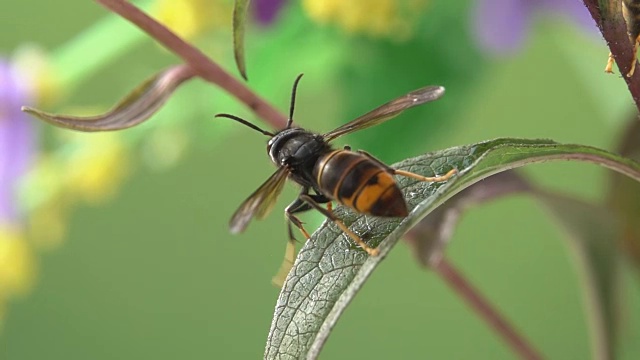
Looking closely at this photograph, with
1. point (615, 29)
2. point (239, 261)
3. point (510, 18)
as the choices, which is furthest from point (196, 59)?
point (239, 261)

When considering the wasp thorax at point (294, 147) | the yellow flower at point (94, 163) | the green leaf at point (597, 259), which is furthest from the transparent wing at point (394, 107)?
the yellow flower at point (94, 163)

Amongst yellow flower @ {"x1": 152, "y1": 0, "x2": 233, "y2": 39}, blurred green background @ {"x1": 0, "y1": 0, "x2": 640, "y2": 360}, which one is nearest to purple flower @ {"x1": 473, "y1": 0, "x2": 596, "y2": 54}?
yellow flower @ {"x1": 152, "y1": 0, "x2": 233, "y2": 39}

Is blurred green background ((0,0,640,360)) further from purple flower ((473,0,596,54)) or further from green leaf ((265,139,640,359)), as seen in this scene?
green leaf ((265,139,640,359))

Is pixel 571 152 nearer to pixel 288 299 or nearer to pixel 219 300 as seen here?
pixel 288 299

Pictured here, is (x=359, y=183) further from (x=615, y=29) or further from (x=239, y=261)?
(x=239, y=261)

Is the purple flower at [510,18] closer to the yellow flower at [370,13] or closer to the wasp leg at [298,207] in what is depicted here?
the yellow flower at [370,13]

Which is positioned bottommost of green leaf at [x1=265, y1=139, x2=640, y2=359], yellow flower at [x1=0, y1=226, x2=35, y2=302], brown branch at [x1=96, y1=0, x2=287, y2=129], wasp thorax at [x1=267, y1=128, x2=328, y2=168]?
green leaf at [x1=265, y1=139, x2=640, y2=359]
